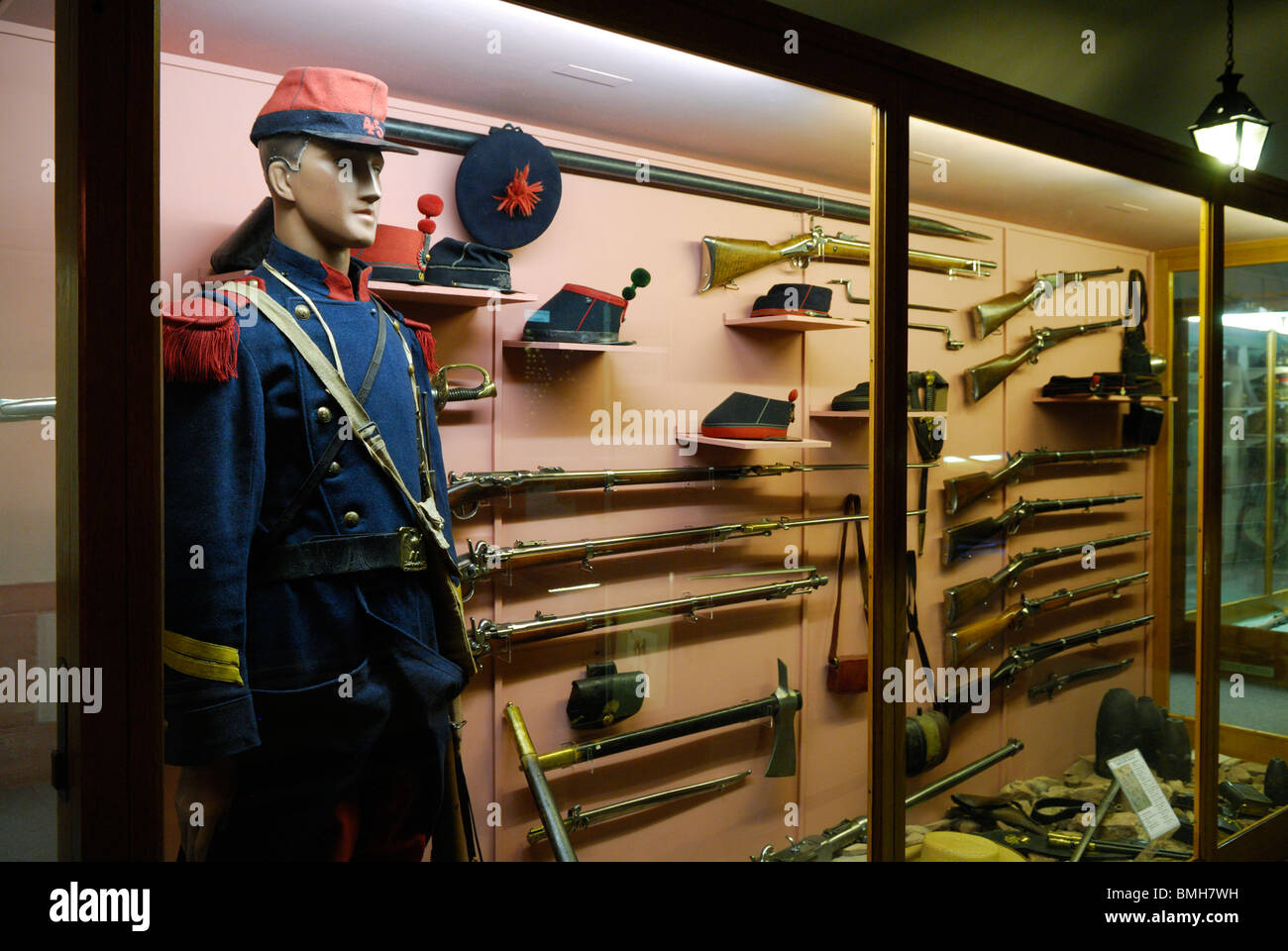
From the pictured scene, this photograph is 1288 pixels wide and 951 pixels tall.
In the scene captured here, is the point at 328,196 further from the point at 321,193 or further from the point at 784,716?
the point at 784,716

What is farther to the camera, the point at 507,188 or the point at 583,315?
the point at 583,315

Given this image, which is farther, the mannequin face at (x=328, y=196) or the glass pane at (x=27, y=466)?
the mannequin face at (x=328, y=196)

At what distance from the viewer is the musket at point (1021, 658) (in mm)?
2727

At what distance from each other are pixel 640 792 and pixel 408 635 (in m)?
0.88

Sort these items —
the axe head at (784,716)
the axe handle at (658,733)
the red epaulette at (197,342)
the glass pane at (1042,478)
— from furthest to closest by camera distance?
1. the glass pane at (1042,478)
2. the axe head at (784,716)
3. the axe handle at (658,733)
4. the red epaulette at (197,342)

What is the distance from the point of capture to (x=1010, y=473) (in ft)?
9.52

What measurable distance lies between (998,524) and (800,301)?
3.43ft

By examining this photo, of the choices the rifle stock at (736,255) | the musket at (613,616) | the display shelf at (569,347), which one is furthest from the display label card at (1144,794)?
the display shelf at (569,347)

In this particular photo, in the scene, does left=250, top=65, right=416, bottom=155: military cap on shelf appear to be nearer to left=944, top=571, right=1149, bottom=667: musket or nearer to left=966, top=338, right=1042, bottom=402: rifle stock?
left=966, top=338, right=1042, bottom=402: rifle stock

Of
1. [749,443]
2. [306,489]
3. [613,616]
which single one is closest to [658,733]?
[613,616]

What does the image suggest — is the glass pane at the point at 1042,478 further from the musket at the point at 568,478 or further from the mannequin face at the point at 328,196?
the mannequin face at the point at 328,196

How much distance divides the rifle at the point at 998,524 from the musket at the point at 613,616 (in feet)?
1.57

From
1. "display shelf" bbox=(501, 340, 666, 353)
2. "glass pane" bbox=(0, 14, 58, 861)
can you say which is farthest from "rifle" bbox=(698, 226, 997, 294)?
"glass pane" bbox=(0, 14, 58, 861)
